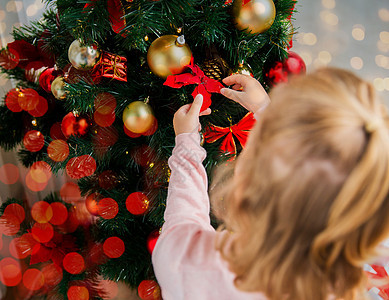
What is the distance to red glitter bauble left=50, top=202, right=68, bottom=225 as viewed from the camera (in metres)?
0.89

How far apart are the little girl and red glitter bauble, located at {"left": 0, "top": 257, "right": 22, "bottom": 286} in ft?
2.55

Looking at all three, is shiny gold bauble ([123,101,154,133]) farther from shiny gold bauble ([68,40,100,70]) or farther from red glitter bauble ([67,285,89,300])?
red glitter bauble ([67,285,89,300])

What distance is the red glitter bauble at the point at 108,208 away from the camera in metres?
0.71

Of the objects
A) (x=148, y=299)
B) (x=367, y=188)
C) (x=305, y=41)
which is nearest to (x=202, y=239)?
(x=367, y=188)

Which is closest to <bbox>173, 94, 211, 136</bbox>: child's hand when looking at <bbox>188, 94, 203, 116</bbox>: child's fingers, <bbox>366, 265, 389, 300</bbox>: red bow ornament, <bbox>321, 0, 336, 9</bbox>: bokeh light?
<bbox>188, 94, 203, 116</bbox>: child's fingers

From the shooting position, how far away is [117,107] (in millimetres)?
582

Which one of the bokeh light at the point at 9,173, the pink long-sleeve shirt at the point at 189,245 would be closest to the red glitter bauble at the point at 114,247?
the pink long-sleeve shirt at the point at 189,245

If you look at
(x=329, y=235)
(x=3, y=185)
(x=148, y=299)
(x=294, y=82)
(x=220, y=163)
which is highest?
(x=294, y=82)

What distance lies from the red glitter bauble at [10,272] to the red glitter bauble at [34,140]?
433 mm

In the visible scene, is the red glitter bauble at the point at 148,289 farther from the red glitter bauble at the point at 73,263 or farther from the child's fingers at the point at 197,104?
the child's fingers at the point at 197,104

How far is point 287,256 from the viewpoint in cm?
35

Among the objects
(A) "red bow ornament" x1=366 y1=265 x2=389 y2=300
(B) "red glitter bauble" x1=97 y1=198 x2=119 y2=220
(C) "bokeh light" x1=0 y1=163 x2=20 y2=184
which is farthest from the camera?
(C) "bokeh light" x1=0 y1=163 x2=20 y2=184

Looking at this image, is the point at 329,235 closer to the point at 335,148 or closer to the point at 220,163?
the point at 335,148

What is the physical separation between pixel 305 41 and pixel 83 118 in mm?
736
